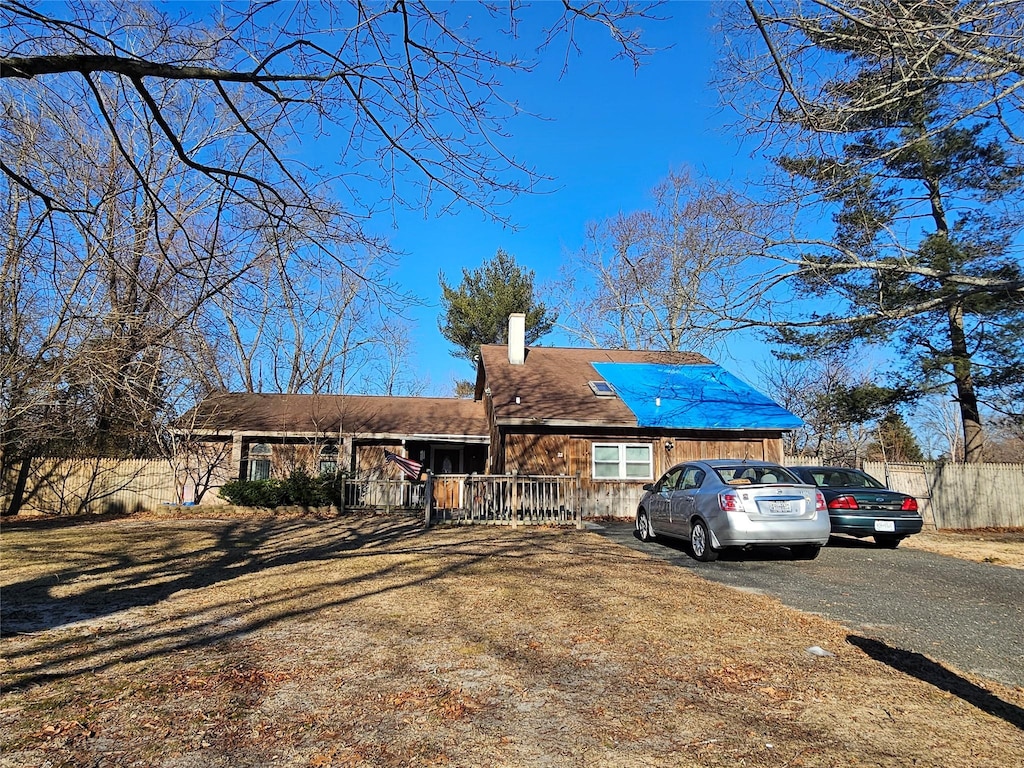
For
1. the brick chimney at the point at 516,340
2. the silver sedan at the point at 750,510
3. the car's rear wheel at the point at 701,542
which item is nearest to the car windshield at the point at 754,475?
the silver sedan at the point at 750,510

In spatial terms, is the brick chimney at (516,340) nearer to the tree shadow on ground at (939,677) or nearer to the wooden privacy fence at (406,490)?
the wooden privacy fence at (406,490)

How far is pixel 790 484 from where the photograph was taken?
8719 mm

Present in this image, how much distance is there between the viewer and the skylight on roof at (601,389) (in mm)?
19953

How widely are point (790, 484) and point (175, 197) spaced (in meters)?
9.19

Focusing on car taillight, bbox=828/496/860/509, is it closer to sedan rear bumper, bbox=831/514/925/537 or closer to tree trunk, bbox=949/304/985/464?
sedan rear bumper, bbox=831/514/925/537

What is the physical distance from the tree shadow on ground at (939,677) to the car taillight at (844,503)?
6.38 meters

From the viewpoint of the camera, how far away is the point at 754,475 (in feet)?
29.6

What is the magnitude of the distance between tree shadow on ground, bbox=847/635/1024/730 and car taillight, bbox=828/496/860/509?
6.38 meters

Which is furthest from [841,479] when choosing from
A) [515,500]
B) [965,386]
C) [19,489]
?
[19,489]

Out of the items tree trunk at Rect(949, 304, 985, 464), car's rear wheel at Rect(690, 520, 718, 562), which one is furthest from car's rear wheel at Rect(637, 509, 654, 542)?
tree trunk at Rect(949, 304, 985, 464)

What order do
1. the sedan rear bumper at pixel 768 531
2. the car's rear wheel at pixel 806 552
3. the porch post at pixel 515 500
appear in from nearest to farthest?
1. the sedan rear bumper at pixel 768 531
2. the car's rear wheel at pixel 806 552
3. the porch post at pixel 515 500

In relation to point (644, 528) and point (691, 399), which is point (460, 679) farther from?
point (691, 399)

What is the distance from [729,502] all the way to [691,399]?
1181 centimetres

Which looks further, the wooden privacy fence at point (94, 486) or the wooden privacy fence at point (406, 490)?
the wooden privacy fence at point (94, 486)
